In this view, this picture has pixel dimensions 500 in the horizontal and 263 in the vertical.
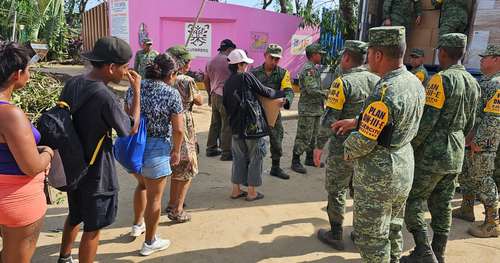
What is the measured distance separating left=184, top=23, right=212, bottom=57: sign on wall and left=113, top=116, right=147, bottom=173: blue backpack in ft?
34.9

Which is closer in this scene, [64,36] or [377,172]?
[377,172]

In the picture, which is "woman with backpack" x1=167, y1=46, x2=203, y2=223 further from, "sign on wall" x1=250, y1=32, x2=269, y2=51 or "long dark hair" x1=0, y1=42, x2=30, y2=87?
"sign on wall" x1=250, y1=32, x2=269, y2=51

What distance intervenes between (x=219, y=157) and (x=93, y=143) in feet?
12.8

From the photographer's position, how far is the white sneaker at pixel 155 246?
3299mm

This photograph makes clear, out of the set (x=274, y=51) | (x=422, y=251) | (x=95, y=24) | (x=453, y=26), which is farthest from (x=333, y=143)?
(x=95, y=24)

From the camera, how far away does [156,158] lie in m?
3.16

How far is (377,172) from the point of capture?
2514 mm

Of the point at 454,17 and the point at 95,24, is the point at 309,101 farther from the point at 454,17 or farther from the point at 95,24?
the point at 95,24

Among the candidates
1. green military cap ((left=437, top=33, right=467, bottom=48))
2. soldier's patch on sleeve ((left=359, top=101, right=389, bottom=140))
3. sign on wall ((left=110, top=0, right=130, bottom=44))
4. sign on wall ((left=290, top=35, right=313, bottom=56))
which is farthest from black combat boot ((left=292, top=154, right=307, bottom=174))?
sign on wall ((left=110, top=0, right=130, bottom=44))

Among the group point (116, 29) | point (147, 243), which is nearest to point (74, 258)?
point (147, 243)

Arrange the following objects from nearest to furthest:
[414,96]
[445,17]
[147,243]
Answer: [414,96] → [147,243] → [445,17]

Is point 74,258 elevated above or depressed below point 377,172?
below

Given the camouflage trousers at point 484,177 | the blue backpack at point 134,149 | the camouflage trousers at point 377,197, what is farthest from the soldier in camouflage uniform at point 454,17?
the blue backpack at point 134,149

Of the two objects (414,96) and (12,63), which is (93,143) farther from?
(414,96)
